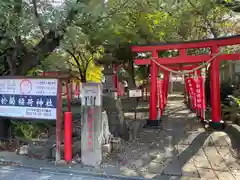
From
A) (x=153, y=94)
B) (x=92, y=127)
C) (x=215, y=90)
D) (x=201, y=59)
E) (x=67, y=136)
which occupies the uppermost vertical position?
(x=201, y=59)

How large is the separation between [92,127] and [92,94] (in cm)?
74

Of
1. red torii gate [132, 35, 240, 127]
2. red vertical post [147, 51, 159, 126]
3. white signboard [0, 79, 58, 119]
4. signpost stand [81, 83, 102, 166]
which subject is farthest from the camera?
red vertical post [147, 51, 159, 126]

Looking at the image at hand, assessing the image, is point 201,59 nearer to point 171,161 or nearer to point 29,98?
point 171,161

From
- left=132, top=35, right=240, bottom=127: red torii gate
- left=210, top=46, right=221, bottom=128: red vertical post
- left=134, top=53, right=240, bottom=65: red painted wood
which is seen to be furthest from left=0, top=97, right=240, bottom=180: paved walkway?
left=134, top=53, right=240, bottom=65: red painted wood

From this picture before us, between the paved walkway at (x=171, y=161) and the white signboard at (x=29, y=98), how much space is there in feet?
4.43

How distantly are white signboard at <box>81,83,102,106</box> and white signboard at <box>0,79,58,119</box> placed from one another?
763 millimetres

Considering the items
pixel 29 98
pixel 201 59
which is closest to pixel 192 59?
pixel 201 59

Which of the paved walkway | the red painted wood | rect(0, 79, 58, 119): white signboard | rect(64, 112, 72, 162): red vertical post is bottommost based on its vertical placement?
the paved walkway

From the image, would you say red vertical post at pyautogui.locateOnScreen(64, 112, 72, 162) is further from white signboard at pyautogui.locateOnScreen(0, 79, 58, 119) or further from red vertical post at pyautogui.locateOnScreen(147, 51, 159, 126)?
red vertical post at pyautogui.locateOnScreen(147, 51, 159, 126)

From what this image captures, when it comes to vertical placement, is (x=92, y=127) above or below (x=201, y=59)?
below

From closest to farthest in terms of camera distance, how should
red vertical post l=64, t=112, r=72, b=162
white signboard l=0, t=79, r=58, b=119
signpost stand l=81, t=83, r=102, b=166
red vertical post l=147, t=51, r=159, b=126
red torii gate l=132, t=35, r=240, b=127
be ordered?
signpost stand l=81, t=83, r=102, b=166, red vertical post l=64, t=112, r=72, b=162, white signboard l=0, t=79, r=58, b=119, red torii gate l=132, t=35, r=240, b=127, red vertical post l=147, t=51, r=159, b=126

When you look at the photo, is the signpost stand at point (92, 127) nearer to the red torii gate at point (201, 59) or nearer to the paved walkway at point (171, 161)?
the paved walkway at point (171, 161)

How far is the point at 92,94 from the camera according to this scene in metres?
5.66

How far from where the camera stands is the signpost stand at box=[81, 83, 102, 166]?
5602mm
